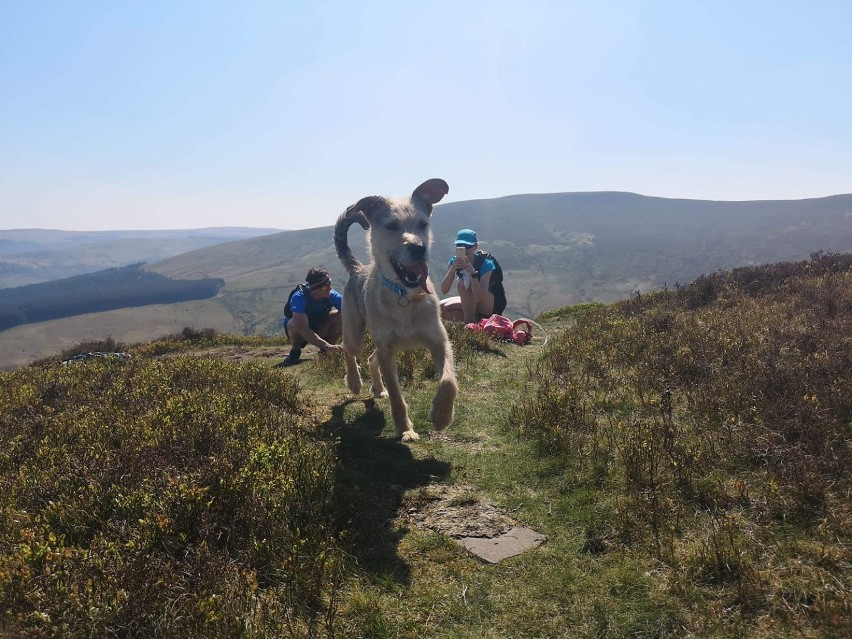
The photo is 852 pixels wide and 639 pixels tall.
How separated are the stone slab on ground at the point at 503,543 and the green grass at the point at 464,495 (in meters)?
0.09

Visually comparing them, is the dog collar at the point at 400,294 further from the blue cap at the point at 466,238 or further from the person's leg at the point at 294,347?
the blue cap at the point at 466,238

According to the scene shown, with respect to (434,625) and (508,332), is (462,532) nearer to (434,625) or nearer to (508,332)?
(434,625)

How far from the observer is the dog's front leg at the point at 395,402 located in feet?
19.4

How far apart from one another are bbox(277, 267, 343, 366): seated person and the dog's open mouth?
4.91 m

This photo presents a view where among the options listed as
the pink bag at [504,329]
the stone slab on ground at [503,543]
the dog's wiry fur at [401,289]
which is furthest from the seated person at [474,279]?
the stone slab on ground at [503,543]

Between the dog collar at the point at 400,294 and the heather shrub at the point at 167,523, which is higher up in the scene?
the dog collar at the point at 400,294

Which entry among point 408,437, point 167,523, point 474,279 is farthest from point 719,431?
point 474,279

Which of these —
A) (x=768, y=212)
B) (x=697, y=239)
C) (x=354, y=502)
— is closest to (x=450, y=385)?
(x=354, y=502)

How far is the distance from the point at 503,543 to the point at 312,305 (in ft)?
29.7

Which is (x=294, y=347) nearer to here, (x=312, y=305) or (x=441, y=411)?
(x=312, y=305)

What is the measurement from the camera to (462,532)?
12.5ft

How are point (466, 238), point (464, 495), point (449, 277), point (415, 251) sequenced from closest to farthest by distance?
point (464, 495) < point (415, 251) < point (466, 238) < point (449, 277)

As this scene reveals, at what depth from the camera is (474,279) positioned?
12539mm

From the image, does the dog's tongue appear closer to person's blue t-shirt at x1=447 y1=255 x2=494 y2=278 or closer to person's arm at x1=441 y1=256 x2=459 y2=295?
person's arm at x1=441 y1=256 x2=459 y2=295
